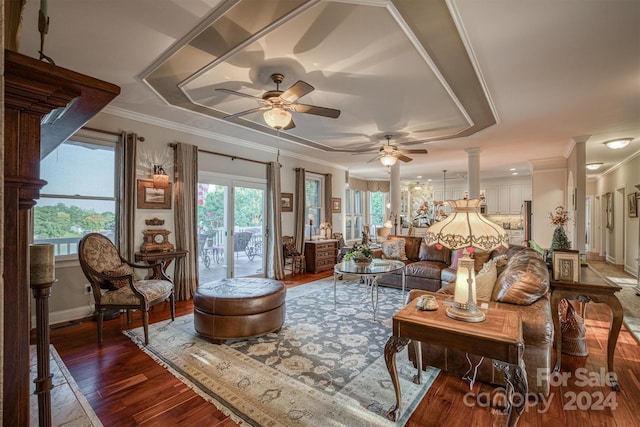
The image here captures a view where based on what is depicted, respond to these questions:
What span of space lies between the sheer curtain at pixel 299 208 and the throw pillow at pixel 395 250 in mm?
1911

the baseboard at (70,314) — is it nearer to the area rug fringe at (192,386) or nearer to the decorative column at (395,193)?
the area rug fringe at (192,386)

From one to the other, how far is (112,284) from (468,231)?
3501mm

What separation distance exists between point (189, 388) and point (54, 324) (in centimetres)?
246

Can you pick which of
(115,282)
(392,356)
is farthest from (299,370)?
(115,282)

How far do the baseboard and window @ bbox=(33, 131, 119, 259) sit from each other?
2.19 ft

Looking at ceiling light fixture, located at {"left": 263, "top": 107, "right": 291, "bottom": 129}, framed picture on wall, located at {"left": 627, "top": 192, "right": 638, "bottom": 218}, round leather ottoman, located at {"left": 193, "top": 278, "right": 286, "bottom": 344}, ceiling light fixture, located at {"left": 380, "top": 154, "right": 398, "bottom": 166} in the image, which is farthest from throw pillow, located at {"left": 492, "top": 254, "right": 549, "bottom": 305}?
framed picture on wall, located at {"left": 627, "top": 192, "right": 638, "bottom": 218}

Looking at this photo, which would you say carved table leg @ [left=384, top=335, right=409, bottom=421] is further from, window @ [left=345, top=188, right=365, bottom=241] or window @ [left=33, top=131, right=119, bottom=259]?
window @ [left=345, top=188, right=365, bottom=241]

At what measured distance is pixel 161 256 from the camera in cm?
414

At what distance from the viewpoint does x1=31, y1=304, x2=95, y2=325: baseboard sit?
3576 millimetres

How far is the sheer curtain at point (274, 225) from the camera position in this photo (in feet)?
19.6

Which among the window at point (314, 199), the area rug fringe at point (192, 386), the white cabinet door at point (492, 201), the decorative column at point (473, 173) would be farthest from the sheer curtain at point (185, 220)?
the white cabinet door at point (492, 201)

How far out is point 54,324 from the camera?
353 cm

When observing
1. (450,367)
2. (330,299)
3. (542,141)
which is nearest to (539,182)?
(542,141)

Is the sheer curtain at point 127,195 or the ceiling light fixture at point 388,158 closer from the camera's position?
the sheer curtain at point 127,195
